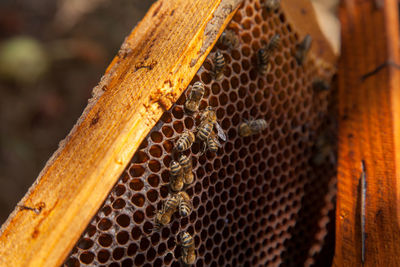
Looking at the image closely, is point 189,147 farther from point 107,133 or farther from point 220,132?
point 107,133

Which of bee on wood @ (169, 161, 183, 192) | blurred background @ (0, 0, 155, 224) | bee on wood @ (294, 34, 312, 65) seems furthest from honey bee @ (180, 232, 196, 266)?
blurred background @ (0, 0, 155, 224)

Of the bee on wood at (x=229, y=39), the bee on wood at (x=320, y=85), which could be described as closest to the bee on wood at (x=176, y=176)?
the bee on wood at (x=229, y=39)

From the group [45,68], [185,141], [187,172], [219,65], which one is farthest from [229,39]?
[45,68]

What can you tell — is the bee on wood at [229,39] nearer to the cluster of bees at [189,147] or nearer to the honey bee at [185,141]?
the cluster of bees at [189,147]

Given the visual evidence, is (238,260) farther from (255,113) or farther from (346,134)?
(346,134)

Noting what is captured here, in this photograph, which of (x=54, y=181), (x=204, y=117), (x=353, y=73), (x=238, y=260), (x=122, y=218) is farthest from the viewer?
(x=353, y=73)

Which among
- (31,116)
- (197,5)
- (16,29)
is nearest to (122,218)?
(197,5)
